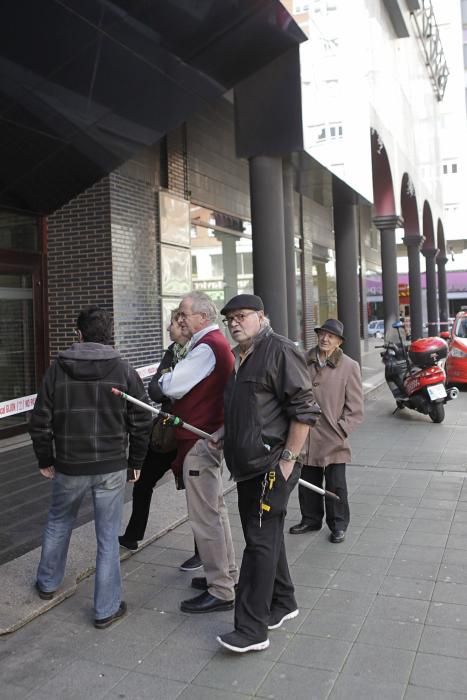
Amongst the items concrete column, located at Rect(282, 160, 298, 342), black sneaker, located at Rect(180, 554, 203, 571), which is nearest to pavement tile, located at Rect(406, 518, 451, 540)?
black sneaker, located at Rect(180, 554, 203, 571)

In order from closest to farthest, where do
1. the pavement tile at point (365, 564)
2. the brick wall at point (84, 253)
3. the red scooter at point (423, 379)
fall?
the pavement tile at point (365, 564)
the brick wall at point (84, 253)
the red scooter at point (423, 379)

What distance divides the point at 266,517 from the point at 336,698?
833 millimetres

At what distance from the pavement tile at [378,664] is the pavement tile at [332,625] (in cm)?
13

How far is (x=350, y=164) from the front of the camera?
458 inches

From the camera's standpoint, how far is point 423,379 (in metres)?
10.2

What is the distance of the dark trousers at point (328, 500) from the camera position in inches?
196

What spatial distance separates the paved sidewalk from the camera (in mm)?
3039

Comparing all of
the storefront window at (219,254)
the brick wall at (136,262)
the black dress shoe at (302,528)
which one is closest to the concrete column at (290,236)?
the storefront window at (219,254)

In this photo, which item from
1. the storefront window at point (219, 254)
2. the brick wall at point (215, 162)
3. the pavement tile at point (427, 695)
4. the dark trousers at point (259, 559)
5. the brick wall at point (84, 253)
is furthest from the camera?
the storefront window at point (219, 254)

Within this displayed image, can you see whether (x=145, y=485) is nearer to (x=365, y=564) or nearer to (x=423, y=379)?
(x=365, y=564)

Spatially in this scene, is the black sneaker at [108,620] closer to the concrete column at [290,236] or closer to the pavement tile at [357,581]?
the pavement tile at [357,581]

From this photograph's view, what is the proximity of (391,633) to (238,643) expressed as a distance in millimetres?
827

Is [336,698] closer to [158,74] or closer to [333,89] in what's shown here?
[158,74]

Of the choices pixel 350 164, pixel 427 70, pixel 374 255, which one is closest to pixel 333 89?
pixel 350 164
